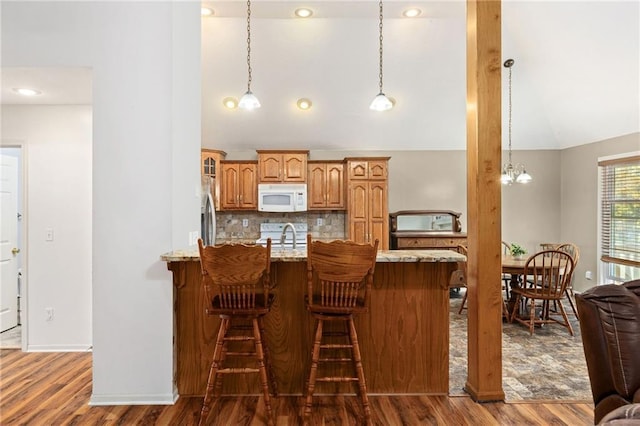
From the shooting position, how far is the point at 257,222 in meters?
6.14

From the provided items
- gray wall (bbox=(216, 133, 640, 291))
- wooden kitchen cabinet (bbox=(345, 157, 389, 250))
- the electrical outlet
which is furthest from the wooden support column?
gray wall (bbox=(216, 133, 640, 291))

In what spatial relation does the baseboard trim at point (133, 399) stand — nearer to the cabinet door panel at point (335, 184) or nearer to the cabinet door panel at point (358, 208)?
the cabinet door panel at point (358, 208)

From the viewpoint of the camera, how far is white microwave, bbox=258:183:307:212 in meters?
5.71

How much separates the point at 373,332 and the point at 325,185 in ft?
11.6

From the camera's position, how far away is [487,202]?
248cm

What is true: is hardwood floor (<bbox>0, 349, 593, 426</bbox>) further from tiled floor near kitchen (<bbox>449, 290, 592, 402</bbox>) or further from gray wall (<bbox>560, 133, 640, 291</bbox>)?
gray wall (<bbox>560, 133, 640, 291</bbox>)

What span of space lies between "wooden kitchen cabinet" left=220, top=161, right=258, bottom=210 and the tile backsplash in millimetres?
348

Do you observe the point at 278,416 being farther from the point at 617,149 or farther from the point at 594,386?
the point at 617,149

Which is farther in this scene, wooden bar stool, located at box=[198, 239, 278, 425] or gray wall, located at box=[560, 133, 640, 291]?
gray wall, located at box=[560, 133, 640, 291]

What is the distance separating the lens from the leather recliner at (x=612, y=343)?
142 cm

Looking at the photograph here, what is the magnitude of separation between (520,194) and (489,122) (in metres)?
4.42

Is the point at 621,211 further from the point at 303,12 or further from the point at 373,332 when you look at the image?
the point at 303,12

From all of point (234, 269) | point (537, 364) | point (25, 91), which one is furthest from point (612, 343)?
point (25, 91)

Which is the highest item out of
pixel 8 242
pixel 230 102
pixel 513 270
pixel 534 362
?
pixel 230 102
